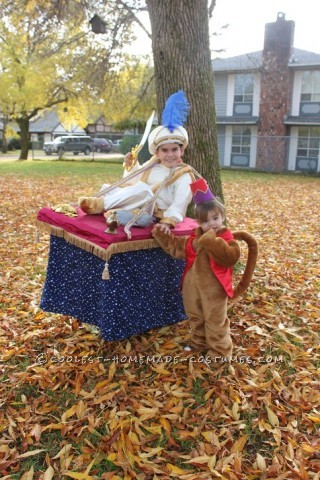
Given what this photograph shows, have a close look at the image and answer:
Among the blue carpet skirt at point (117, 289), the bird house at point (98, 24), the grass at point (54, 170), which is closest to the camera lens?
the blue carpet skirt at point (117, 289)

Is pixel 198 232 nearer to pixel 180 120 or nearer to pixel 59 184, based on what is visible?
pixel 180 120

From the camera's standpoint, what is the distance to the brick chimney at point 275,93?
2264 centimetres

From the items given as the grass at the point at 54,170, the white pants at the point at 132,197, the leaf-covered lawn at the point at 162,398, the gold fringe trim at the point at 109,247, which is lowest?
the leaf-covered lawn at the point at 162,398

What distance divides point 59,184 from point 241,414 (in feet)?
41.9

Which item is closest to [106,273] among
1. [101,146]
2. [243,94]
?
[243,94]

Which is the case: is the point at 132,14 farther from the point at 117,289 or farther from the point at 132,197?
the point at 117,289

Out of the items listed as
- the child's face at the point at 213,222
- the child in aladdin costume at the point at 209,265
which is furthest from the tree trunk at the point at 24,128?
the child's face at the point at 213,222

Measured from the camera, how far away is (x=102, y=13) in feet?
41.0

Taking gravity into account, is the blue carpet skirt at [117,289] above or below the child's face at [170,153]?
below

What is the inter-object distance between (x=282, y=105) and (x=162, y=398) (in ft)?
74.3

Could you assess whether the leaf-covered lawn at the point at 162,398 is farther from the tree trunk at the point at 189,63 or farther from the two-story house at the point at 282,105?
the two-story house at the point at 282,105

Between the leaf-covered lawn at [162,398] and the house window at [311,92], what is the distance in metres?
20.7

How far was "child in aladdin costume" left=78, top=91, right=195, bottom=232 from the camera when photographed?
3270 mm

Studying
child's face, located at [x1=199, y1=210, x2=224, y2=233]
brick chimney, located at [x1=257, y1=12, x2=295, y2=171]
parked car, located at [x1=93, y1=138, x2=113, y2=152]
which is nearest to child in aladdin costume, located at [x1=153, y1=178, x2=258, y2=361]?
child's face, located at [x1=199, y1=210, x2=224, y2=233]
